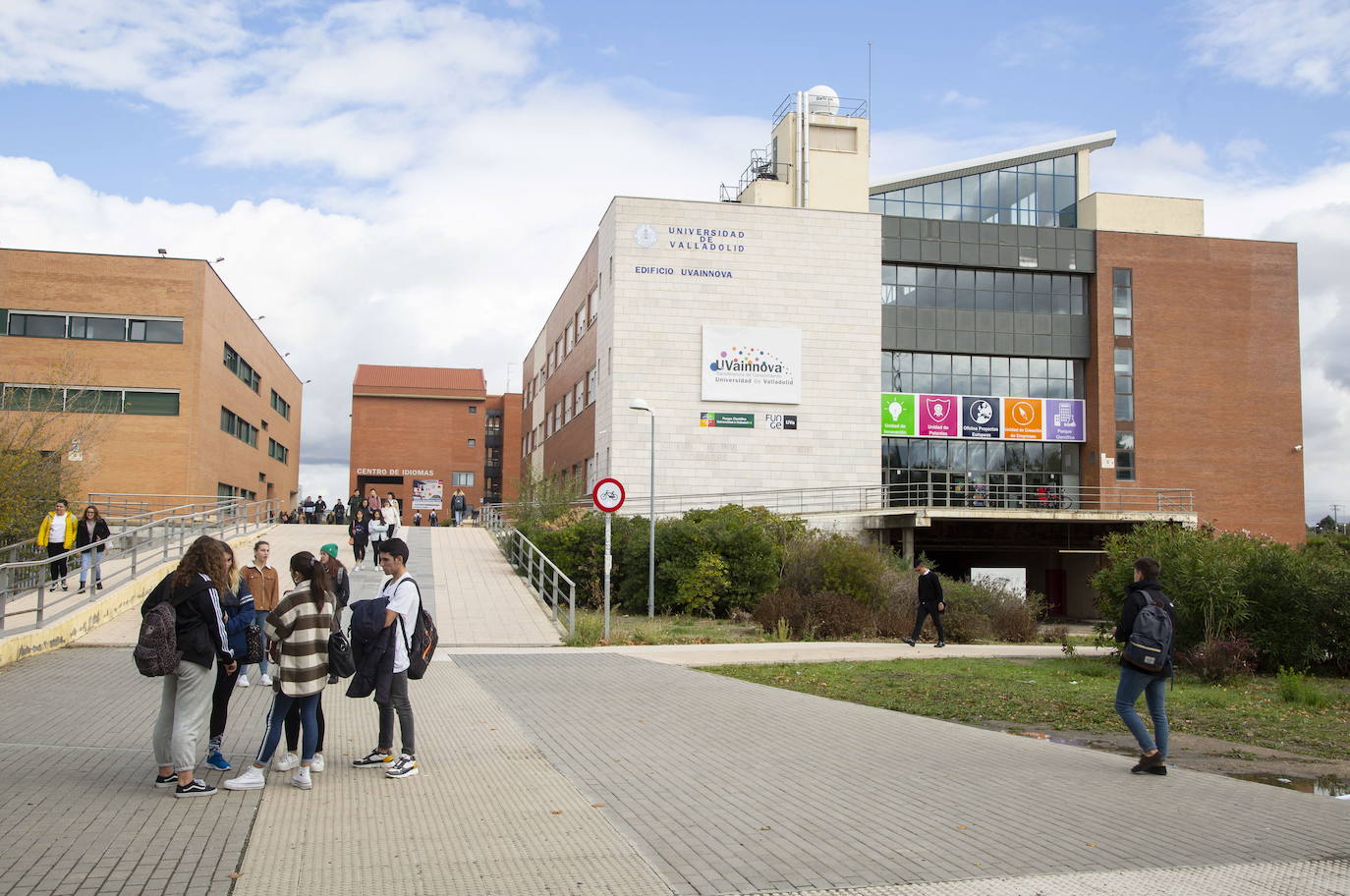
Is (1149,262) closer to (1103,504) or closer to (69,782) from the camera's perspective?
(1103,504)

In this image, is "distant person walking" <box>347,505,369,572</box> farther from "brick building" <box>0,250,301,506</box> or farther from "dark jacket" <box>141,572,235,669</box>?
"dark jacket" <box>141,572,235,669</box>

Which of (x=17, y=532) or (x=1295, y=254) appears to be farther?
(x=1295, y=254)

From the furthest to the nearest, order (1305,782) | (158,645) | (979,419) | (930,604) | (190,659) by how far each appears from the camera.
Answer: (979,419) → (930,604) → (1305,782) → (190,659) → (158,645)

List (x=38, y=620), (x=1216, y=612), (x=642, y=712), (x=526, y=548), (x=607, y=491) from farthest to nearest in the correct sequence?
(x=526, y=548)
(x=607, y=491)
(x=1216, y=612)
(x=38, y=620)
(x=642, y=712)

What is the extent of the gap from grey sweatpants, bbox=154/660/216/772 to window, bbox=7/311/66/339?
37248 mm

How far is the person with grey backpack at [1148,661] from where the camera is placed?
8.15 meters

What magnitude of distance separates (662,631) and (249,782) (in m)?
14.7

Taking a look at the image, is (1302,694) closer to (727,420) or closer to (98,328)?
(727,420)

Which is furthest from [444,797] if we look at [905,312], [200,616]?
[905,312]

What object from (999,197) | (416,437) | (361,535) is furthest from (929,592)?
(416,437)

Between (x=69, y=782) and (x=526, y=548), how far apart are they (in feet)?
72.8

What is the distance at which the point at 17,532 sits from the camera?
21.7 metres

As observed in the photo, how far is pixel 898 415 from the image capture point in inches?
1759

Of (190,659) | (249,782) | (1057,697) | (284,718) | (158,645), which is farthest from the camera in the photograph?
(1057,697)
